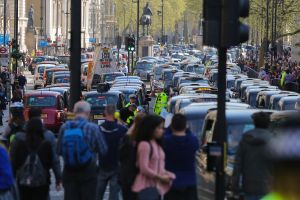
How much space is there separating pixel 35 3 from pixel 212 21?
130 m

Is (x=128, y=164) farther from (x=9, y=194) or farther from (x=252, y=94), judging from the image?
(x=252, y=94)

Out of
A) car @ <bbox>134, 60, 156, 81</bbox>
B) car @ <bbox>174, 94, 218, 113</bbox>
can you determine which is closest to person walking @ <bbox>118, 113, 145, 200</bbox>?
car @ <bbox>174, 94, 218, 113</bbox>

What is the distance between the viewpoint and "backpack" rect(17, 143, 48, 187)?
444 inches

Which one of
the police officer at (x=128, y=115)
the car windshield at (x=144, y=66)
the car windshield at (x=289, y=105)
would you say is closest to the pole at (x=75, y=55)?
the police officer at (x=128, y=115)

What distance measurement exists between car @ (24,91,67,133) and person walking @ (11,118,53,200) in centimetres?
1967

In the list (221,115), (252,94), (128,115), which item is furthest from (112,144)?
(252,94)

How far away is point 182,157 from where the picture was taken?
37.3 ft

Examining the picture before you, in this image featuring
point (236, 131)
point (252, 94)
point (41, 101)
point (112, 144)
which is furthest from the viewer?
point (252, 94)

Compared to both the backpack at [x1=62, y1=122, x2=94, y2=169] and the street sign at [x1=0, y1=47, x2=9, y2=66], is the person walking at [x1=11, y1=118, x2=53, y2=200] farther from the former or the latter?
the street sign at [x1=0, y1=47, x2=9, y2=66]

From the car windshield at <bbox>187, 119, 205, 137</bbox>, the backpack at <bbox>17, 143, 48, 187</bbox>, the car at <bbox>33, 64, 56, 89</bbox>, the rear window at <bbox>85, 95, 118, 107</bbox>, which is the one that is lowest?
the car at <bbox>33, 64, 56, 89</bbox>

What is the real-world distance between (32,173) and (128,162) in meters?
1.01

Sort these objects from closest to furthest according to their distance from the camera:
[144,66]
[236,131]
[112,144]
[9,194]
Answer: [9,194], [112,144], [236,131], [144,66]

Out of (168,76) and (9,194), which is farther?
(168,76)

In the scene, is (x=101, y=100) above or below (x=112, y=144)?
below
